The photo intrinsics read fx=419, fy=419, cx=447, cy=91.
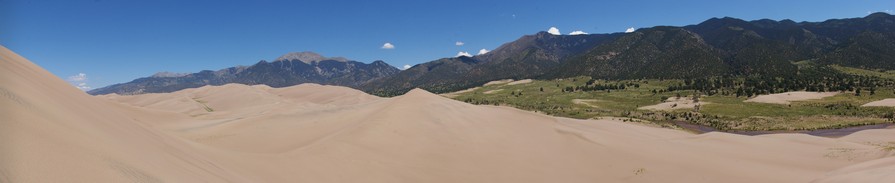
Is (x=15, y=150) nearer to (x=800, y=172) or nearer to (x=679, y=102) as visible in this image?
(x=800, y=172)

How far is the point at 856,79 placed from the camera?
162 metres

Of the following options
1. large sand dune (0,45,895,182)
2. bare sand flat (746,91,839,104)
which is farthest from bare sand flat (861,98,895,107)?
large sand dune (0,45,895,182)

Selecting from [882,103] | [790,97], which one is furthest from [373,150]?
[790,97]

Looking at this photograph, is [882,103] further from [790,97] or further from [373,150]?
[373,150]

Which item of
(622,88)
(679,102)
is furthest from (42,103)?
(622,88)

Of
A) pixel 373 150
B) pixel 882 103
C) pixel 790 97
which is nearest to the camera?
pixel 373 150

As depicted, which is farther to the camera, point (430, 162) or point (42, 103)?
point (430, 162)

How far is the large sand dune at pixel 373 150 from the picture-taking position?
377 inches

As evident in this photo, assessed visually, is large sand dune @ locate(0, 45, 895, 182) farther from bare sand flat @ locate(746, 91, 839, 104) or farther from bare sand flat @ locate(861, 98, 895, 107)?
bare sand flat @ locate(746, 91, 839, 104)

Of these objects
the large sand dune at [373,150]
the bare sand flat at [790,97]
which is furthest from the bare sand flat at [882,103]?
the large sand dune at [373,150]

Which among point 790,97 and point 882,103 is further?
point 790,97

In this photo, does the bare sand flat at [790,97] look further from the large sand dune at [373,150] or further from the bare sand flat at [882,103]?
the large sand dune at [373,150]

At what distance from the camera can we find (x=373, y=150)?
1992cm

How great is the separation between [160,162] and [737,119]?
103 meters
